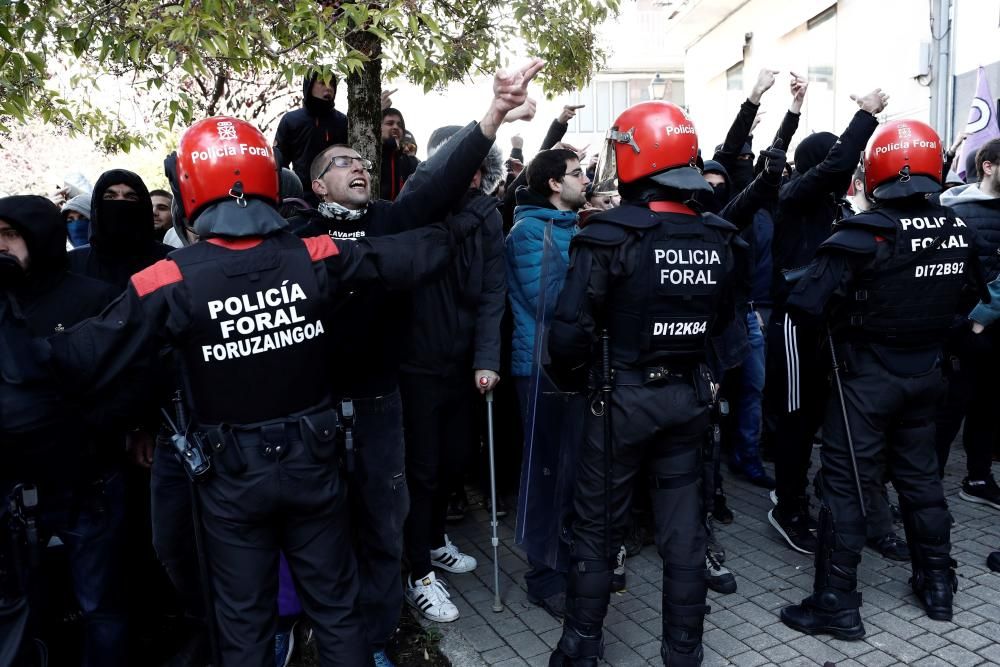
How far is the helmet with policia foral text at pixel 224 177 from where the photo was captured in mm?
2621

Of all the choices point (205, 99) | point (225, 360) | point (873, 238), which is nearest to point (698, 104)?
point (205, 99)

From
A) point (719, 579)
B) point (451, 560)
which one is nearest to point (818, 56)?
point (719, 579)

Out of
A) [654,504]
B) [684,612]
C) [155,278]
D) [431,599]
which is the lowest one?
[431,599]

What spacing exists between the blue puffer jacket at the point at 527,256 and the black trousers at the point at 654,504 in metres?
1.02

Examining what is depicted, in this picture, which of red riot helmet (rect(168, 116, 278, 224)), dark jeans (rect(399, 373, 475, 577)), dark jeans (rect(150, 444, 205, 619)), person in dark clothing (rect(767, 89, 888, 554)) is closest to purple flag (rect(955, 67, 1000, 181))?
person in dark clothing (rect(767, 89, 888, 554))

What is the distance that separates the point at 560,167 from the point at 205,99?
8.08m

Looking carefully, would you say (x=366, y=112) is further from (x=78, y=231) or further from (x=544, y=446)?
(x=78, y=231)

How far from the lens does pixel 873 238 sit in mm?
3666

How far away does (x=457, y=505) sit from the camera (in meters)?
5.41

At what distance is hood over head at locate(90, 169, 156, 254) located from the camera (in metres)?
3.91

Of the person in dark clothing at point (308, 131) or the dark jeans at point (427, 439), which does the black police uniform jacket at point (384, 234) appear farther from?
the person in dark clothing at point (308, 131)

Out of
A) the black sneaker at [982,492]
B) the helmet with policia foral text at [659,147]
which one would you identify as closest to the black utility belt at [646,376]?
the helmet with policia foral text at [659,147]

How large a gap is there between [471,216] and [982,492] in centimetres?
400

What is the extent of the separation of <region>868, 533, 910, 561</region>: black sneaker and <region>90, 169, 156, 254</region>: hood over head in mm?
4350
